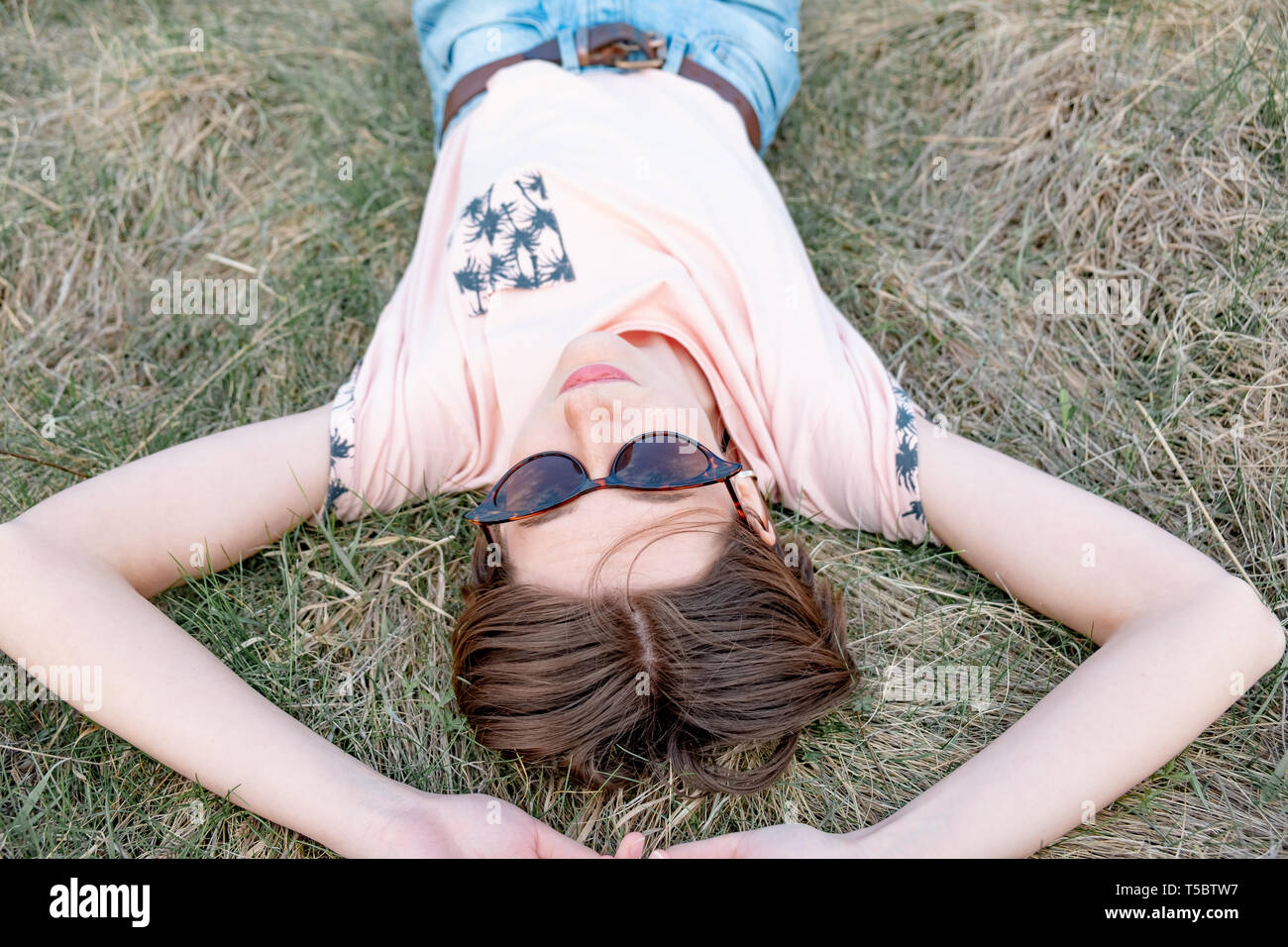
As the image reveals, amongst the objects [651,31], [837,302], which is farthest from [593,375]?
[651,31]

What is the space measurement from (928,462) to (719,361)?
622mm

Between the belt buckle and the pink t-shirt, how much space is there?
43 centimetres

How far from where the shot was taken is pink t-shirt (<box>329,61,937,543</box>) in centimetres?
249

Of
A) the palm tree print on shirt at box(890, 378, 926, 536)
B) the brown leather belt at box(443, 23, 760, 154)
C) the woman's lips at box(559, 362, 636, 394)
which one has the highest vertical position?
the brown leather belt at box(443, 23, 760, 154)

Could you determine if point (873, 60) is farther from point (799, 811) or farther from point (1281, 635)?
point (799, 811)

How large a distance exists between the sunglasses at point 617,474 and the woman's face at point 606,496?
3 cm

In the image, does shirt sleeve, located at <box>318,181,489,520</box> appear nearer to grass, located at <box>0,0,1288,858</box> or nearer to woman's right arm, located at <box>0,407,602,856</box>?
grass, located at <box>0,0,1288,858</box>

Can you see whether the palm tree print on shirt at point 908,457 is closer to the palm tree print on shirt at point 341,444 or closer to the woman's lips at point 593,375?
the woman's lips at point 593,375

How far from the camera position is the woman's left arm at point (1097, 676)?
1.93 m

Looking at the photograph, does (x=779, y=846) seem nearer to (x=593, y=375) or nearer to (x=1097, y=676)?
(x=1097, y=676)

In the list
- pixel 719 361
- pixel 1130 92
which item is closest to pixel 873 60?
pixel 1130 92

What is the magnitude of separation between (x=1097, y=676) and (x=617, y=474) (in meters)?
1.16

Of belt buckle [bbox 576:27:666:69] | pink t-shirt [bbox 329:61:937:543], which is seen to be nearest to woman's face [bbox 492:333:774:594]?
pink t-shirt [bbox 329:61:937:543]

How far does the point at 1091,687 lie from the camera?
2029mm
